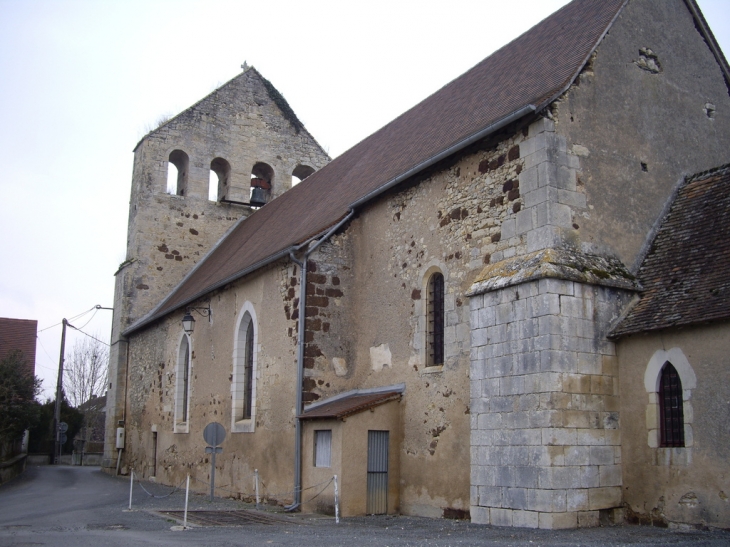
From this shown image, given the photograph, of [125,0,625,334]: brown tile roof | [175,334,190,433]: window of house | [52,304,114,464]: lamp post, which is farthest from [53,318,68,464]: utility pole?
[175,334,190,433]: window of house

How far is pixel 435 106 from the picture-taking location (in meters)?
16.5

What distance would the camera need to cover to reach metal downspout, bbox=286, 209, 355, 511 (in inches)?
520

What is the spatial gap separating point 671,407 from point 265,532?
17.8 feet

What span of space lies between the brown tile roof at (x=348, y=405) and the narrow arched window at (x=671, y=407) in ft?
14.3

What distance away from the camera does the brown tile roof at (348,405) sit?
1227cm

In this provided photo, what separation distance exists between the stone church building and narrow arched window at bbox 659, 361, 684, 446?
0.02 metres

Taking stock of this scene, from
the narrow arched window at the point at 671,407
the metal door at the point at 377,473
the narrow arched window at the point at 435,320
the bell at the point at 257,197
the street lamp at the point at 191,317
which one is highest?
the bell at the point at 257,197

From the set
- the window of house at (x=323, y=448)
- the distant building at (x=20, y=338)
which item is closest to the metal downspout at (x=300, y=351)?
the window of house at (x=323, y=448)

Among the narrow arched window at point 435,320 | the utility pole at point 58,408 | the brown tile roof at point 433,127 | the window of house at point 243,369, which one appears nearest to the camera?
the brown tile roof at point 433,127

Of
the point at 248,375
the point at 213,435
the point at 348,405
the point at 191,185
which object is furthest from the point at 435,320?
the point at 191,185

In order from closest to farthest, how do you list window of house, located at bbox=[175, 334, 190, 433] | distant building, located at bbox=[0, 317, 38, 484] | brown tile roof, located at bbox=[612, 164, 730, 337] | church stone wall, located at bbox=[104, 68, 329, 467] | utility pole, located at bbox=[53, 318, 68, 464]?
1. brown tile roof, located at bbox=[612, 164, 730, 337]
2. window of house, located at bbox=[175, 334, 190, 433]
3. church stone wall, located at bbox=[104, 68, 329, 467]
4. distant building, located at bbox=[0, 317, 38, 484]
5. utility pole, located at bbox=[53, 318, 68, 464]

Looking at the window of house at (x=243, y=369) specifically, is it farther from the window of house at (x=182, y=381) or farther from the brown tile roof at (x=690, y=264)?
the brown tile roof at (x=690, y=264)

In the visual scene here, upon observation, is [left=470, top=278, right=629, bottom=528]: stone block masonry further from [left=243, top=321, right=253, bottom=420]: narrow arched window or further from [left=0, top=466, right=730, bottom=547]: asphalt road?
[left=243, top=321, right=253, bottom=420]: narrow arched window

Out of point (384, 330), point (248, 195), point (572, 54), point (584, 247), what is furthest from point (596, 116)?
point (248, 195)
